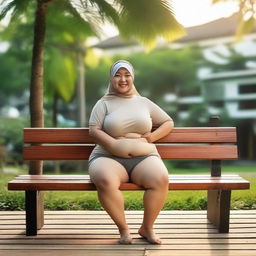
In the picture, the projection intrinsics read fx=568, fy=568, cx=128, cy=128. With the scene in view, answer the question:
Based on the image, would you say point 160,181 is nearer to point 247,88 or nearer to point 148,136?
point 148,136

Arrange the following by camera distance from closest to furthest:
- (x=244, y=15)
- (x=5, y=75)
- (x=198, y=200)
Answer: (x=198, y=200) → (x=244, y=15) → (x=5, y=75)

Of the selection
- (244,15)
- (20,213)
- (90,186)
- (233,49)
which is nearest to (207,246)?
(90,186)

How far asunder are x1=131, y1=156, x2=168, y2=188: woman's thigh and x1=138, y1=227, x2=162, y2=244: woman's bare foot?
1.02 feet

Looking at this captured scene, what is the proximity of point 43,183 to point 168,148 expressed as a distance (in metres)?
1.09

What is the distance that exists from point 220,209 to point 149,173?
71cm

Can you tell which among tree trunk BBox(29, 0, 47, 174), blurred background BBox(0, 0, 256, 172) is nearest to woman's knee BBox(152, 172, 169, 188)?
tree trunk BBox(29, 0, 47, 174)

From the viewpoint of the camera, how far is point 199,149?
451cm

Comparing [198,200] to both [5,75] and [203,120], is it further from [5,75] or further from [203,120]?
[5,75]

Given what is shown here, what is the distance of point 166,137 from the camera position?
14.6ft

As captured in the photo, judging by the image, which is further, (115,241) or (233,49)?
(233,49)

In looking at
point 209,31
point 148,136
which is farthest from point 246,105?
point 148,136

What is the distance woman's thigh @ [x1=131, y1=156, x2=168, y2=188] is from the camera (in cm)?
382

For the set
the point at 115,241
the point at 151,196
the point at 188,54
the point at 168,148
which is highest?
the point at 188,54

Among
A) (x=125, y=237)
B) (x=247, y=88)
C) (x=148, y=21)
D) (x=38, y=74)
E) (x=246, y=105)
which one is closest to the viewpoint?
(x=125, y=237)
